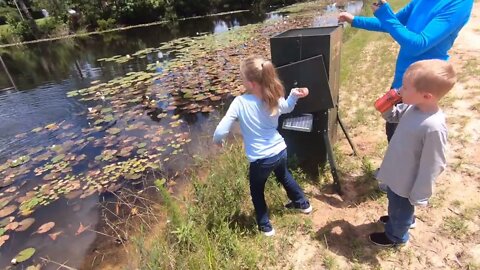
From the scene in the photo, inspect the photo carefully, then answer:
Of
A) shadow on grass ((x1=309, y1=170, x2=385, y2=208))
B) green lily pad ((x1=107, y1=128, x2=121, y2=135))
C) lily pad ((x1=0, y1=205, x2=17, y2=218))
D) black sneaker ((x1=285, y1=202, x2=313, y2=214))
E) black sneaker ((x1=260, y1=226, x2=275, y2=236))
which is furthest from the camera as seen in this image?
green lily pad ((x1=107, y1=128, x2=121, y2=135))

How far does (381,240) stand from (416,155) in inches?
32.9

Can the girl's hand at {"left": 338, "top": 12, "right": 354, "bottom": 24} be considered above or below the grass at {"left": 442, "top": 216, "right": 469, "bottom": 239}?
above

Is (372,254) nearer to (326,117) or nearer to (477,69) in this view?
(326,117)

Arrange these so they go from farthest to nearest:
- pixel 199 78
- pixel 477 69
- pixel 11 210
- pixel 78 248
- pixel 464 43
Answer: pixel 199 78 < pixel 464 43 < pixel 477 69 < pixel 11 210 < pixel 78 248

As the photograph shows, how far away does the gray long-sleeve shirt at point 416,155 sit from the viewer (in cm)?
195

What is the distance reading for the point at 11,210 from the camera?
4.62 meters

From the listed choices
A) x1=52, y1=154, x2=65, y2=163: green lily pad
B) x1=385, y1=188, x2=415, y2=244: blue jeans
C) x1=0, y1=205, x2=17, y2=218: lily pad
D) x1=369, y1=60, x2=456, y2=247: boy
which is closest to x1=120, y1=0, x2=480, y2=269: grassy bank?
x1=385, y1=188, x2=415, y2=244: blue jeans

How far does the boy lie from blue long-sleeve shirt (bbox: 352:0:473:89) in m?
0.39

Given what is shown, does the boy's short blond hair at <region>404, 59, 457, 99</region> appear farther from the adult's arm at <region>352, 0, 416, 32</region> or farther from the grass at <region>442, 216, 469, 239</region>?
the grass at <region>442, 216, 469, 239</region>

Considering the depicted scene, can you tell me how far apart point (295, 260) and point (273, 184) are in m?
0.87

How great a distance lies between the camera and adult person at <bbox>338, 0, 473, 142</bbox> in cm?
212

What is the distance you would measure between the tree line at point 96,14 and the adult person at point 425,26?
104 ft

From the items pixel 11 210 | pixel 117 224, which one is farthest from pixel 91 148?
pixel 117 224

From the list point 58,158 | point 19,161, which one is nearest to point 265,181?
point 58,158
